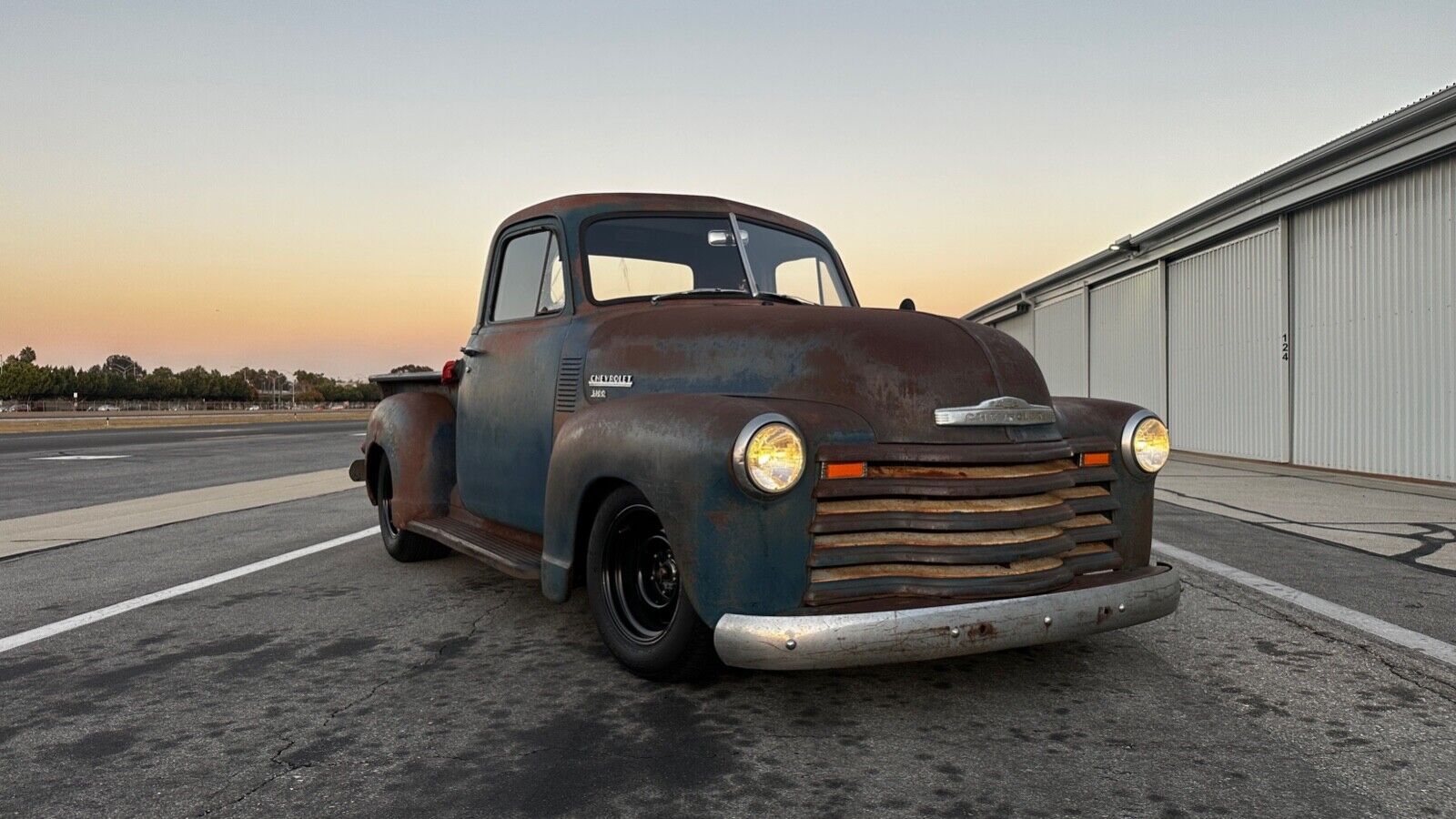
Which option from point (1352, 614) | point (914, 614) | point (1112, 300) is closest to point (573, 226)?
point (914, 614)

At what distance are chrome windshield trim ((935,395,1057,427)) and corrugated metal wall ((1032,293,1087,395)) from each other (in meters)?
23.3

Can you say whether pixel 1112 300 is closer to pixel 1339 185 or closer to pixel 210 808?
pixel 1339 185

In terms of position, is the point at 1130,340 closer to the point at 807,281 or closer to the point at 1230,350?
the point at 1230,350

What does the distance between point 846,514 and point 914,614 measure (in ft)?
1.25

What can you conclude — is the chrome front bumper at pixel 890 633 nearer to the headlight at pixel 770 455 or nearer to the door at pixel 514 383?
the headlight at pixel 770 455

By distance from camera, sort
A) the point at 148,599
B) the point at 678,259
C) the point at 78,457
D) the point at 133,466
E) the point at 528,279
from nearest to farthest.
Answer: the point at 678,259 → the point at 528,279 → the point at 148,599 → the point at 133,466 → the point at 78,457

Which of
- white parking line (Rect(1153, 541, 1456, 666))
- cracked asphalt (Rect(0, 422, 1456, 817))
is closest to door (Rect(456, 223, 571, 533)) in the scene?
cracked asphalt (Rect(0, 422, 1456, 817))

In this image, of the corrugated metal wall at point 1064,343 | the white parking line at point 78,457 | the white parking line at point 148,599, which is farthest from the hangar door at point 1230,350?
the white parking line at point 78,457

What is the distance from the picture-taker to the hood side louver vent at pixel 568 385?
4.14 metres

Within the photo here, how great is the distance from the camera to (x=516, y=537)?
4625mm

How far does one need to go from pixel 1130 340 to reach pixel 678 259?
2015cm

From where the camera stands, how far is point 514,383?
4.66 m

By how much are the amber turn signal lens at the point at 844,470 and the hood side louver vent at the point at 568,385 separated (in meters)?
1.45

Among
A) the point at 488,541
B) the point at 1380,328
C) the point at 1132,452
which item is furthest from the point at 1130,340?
the point at 488,541
